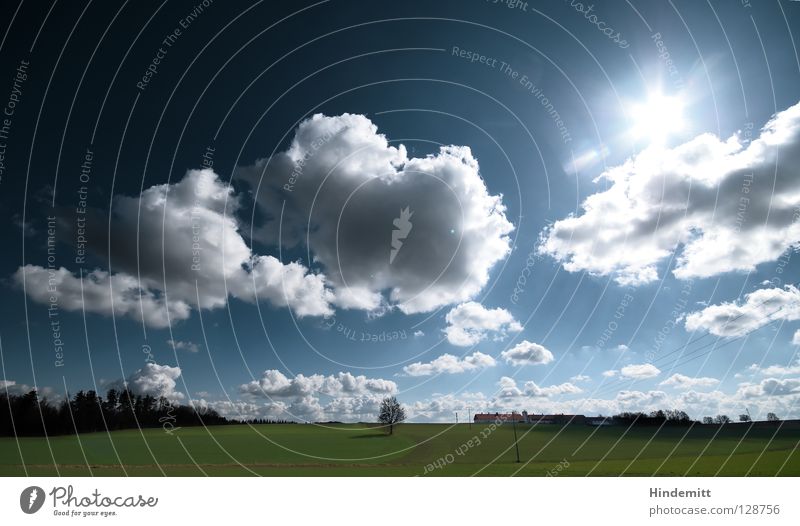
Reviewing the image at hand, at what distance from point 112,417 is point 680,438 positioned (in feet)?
319

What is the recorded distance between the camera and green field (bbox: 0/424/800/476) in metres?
36.8

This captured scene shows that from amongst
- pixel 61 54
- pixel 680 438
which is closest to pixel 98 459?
pixel 61 54

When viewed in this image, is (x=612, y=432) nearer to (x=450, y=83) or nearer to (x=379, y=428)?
(x=379, y=428)

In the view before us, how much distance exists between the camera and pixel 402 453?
4881cm

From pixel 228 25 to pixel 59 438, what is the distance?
6648 cm

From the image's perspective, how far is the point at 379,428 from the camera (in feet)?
231

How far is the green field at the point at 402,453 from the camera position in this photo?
36.8 m
